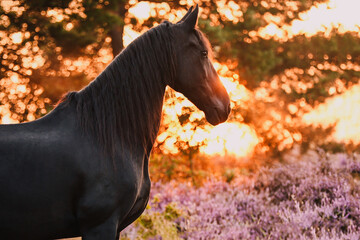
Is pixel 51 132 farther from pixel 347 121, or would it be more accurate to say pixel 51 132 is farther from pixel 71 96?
pixel 347 121

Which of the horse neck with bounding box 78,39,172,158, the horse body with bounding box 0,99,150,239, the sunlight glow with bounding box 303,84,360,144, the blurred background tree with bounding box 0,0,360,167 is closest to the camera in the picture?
the horse body with bounding box 0,99,150,239

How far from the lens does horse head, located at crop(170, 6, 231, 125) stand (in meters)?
2.30

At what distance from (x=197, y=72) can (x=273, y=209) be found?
2842 mm

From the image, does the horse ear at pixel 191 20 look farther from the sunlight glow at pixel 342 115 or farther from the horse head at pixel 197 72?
the sunlight glow at pixel 342 115

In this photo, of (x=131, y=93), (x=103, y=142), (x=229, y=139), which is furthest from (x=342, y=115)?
(x=103, y=142)

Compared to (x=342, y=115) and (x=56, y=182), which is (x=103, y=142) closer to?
(x=56, y=182)

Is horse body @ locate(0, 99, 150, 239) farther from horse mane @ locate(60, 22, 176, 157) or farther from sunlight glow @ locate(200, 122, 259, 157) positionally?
sunlight glow @ locate(200, 122, 259, 157)

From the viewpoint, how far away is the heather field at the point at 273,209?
3.86 metres

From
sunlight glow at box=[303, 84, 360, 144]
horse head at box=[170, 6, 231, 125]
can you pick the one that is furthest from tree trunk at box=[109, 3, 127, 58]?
sunlight glow at box=[303, 84, 360, 144]

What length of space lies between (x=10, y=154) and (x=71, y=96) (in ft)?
1.66

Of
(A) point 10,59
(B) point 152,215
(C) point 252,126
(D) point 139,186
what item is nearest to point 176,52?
(D) point 139,186

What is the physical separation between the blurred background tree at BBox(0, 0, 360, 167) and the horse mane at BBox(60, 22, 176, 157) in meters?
2.63

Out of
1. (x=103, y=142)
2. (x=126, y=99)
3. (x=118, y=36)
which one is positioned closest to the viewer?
(x=103, y=142)

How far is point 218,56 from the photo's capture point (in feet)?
33.4
